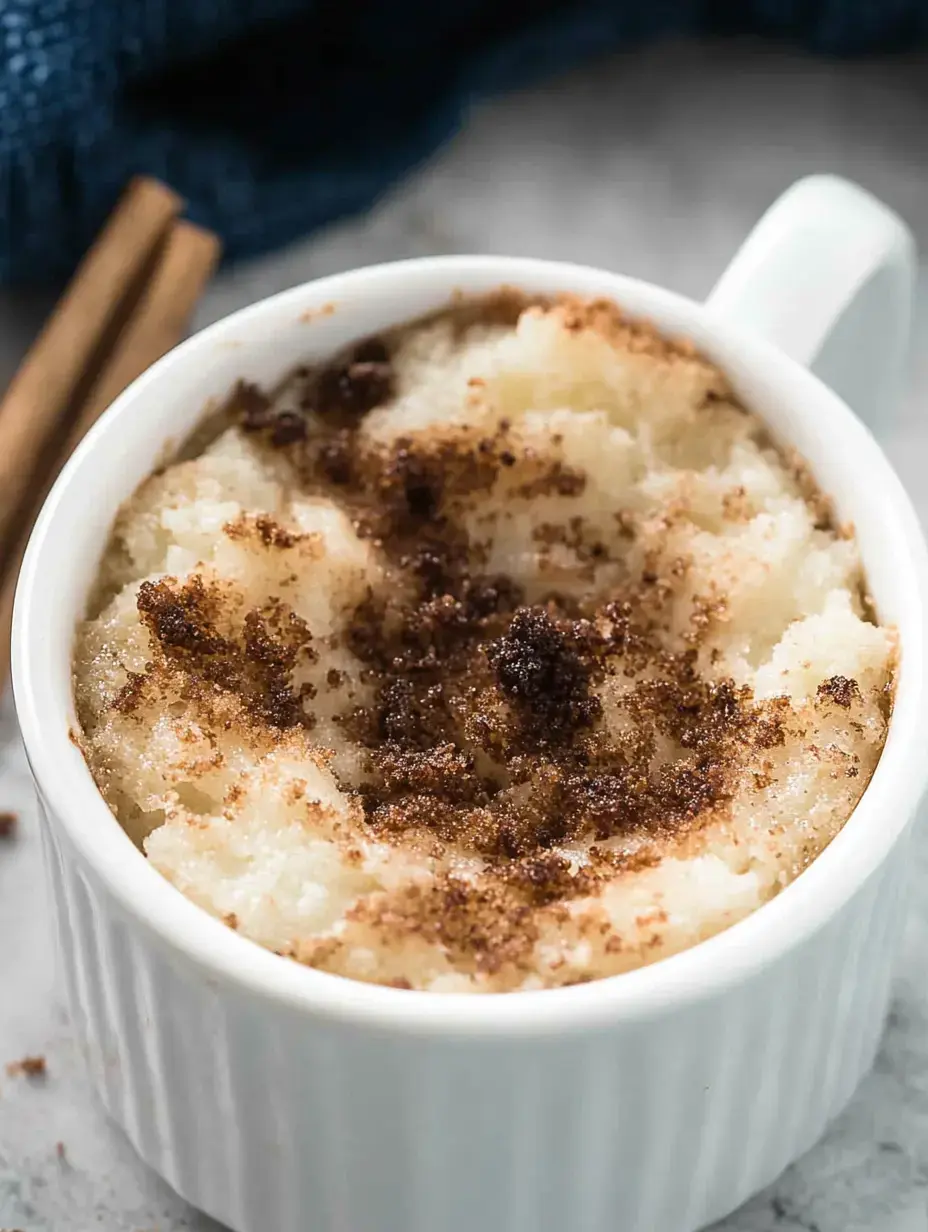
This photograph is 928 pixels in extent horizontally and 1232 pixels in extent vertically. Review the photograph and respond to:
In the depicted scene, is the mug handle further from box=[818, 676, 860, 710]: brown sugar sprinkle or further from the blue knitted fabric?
the blue knitted fabric

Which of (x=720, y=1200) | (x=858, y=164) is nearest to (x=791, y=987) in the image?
(x=720, y=1200)

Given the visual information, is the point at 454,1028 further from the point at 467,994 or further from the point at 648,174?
the point at 648,174

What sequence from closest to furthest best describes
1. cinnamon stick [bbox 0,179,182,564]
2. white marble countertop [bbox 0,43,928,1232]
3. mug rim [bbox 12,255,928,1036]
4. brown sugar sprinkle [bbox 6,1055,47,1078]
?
mug rim [bbox 12,255,928,1036] < brown sugar sprinkle [bbox 6,1055,47,1078] < cinnamon stick [bbox 0,179,182,564] < white marble countertop [bbox 0,43,928,1232]

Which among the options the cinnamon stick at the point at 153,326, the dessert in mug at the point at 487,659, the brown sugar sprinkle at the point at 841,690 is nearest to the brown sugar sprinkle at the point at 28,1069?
the dessert in mug at the point at 487,659

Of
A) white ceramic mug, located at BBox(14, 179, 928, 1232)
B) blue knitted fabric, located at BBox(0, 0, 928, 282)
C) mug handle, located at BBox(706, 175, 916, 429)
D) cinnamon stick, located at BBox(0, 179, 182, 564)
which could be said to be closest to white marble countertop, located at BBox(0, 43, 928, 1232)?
blue knitted fabric, located at BBox(0, 0, 928, 282)

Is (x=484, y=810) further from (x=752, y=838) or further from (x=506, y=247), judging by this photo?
(x=506, y=247)

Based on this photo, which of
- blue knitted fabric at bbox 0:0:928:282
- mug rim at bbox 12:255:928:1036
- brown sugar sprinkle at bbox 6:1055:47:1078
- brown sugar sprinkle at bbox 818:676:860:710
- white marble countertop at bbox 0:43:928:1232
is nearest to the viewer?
mug rim at bbox 12:255:928:1036
